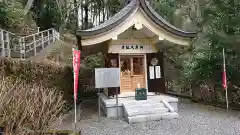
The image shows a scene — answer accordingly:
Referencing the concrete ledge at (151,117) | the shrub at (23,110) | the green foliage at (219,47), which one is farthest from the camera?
the green foliage at (219,47)

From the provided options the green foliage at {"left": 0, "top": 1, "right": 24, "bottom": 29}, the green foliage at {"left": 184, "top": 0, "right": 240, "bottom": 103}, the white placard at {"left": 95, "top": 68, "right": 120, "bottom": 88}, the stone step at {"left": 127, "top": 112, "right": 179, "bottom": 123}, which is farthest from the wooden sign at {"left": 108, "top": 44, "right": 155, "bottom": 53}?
the green foliage at {"left": 0, "top": 1, "right": 24, "bottom": 29}

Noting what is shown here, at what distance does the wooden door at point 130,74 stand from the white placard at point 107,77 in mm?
2309

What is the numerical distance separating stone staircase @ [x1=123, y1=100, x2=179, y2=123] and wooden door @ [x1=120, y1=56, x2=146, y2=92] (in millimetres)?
1624

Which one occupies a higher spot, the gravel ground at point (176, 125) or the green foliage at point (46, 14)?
the green foliage at point (46, 14)

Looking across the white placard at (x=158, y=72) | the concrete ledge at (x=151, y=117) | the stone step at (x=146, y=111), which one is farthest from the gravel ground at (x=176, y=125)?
the white placard at (x=158, y=72)

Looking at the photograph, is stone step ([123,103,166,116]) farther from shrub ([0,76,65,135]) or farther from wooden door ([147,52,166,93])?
shrub ([0,76,65,135])

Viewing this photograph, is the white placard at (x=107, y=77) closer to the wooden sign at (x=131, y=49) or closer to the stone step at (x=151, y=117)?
the stone step at (x=151, y=117)

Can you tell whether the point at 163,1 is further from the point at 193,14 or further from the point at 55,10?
the point at 55,10

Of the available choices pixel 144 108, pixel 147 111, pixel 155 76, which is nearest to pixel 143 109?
pixel 144 108

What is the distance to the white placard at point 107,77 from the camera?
22.2ft

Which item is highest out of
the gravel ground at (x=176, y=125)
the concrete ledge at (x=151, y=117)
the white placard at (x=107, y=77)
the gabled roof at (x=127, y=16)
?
the gabled roof at (x=127, y=16)

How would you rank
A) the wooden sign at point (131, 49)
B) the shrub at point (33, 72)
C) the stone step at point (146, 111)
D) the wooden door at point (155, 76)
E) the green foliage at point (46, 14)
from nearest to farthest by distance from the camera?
the shrub at point (33, 72) → the stone step at point (146, 111) → the wooden sign at point (131, 49) → the wooden door at point (155, 76) → the green foliage at point (46, 14)

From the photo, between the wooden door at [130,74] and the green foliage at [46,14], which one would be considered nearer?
the wooden door at [130,74]

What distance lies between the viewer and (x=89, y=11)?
94.4 feet
